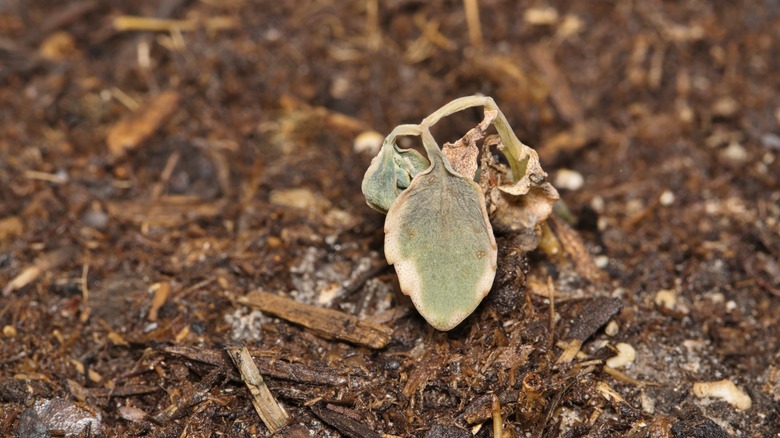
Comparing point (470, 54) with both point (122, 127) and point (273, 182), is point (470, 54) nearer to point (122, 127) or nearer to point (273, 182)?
point (273, 182)

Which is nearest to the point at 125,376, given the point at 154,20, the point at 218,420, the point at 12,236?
the point at 218,420

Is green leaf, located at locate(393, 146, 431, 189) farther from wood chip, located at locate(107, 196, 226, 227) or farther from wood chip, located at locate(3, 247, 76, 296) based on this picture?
wood chip, located at locate(3, 247, 76, 296)

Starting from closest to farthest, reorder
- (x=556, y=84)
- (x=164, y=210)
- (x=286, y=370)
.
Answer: (x=286, y=370) → (x=164, y=210) → (x=556, y=84)

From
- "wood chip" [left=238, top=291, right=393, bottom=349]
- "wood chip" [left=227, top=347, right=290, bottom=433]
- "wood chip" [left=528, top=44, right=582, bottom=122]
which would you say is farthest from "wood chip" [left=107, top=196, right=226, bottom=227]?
"wood chip" [left=528, top=44, right=582, bottom=122]

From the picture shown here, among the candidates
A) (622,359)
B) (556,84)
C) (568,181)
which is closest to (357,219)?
(568,181)

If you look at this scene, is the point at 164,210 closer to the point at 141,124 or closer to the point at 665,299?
the point at 141,124

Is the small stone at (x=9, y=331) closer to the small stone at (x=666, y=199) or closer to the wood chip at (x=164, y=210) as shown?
the wood chip at (x=164, y=210)

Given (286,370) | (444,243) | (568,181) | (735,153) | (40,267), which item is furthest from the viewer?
(735,153)

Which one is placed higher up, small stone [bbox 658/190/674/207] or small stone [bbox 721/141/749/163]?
small stone [bbox 658/190/674/207]
